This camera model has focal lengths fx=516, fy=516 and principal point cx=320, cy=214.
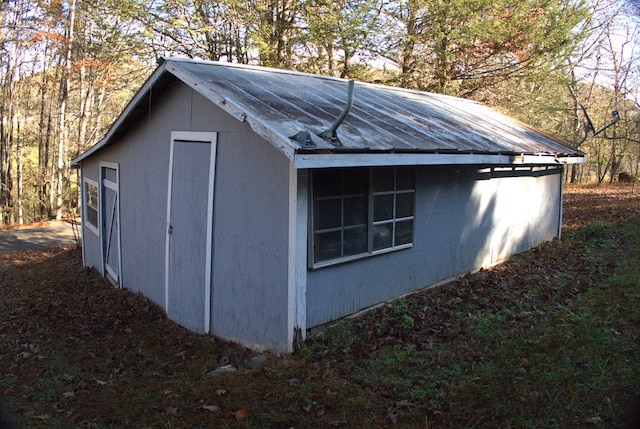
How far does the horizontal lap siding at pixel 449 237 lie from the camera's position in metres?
5.91

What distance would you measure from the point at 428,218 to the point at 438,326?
1878 mm

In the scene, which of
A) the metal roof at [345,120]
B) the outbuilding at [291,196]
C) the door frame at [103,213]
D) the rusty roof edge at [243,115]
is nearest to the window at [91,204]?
the door frame at [103,213]

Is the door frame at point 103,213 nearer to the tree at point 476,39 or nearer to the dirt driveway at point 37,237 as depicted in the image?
the dirt driveway at point 37,237

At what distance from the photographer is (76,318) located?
8.00m

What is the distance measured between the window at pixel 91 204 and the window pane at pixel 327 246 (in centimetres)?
723

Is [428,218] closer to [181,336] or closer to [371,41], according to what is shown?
[181,336]

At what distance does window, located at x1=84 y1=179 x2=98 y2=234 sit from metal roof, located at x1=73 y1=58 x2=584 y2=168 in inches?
69.6

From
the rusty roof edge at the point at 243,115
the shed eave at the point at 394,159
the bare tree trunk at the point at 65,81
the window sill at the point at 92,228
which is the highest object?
the bare tree trunk at the point at 65,81

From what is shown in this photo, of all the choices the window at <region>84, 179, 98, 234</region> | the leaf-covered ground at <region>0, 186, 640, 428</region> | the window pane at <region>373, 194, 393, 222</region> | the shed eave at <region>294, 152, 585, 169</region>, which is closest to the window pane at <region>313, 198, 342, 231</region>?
the window pane at <region>373, 194, 393, 222</region>

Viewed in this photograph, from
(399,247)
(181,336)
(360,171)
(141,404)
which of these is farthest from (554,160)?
(141,404)

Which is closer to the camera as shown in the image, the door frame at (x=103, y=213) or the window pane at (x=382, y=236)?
→ the window pane at (x=382, y=236)

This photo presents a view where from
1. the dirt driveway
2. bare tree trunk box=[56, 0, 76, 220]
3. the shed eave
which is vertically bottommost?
the dirt driveway

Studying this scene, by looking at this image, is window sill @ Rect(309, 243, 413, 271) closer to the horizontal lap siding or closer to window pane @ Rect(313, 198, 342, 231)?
the horizontal lap siding

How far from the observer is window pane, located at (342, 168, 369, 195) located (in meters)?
5.92
